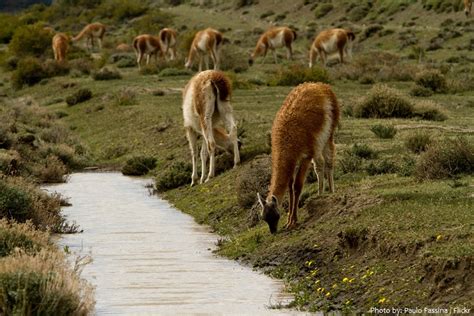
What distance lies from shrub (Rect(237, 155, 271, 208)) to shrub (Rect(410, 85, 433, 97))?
1442cm

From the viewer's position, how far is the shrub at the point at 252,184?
656 inches

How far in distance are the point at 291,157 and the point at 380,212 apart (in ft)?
4.64

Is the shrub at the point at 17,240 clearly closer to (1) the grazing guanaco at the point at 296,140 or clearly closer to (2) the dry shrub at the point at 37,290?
(2) the dry shrub at the point at 37,290

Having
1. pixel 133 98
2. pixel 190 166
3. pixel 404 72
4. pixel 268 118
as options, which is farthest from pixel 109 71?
pixel 190 166

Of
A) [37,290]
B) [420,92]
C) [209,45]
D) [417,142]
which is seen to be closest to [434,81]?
[420,92]

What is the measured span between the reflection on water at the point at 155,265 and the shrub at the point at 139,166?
3.74m

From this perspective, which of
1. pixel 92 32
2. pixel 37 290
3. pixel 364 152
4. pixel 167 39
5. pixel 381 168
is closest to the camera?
pixel 37 290

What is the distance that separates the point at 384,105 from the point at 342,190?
10.7 metres

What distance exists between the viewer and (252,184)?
16.8 meters

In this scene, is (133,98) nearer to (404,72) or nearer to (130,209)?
(404,72)

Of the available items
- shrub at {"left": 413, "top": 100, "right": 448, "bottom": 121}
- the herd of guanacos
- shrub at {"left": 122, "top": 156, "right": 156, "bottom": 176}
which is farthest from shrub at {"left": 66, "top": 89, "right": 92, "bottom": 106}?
the herd of guanacos

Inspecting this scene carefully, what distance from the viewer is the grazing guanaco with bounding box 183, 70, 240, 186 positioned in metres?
19.9

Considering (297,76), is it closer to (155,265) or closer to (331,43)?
(331,43)

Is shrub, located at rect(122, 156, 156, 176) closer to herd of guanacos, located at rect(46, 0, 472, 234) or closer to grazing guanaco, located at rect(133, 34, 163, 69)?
herd of guanacos, located at rect(46, 0, 472, 234)
